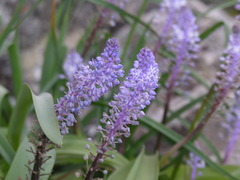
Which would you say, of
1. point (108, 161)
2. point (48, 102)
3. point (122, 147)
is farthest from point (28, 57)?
point (48, 102)

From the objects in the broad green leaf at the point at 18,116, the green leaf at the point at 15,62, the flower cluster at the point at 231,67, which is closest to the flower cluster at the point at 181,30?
the flower cluster at the point at 231,67

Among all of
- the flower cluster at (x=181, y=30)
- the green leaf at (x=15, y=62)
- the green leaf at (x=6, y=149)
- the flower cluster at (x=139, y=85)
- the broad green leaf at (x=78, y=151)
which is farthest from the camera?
the green leaf at (x=15, y=62)

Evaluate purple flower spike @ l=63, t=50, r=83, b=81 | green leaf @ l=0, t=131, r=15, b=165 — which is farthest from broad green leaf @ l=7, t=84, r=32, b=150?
purple flower spike @ l=63, t=50, r=83, b=81

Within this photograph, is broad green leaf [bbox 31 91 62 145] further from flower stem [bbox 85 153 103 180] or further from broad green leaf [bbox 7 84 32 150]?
broad green leaf [bbox 7 84 32 150]

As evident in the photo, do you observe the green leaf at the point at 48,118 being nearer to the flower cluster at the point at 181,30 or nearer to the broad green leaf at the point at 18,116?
the broad green leaf at the point at 18,116

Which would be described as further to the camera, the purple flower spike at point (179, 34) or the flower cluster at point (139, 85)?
the purple flower spike at point (179, 34)

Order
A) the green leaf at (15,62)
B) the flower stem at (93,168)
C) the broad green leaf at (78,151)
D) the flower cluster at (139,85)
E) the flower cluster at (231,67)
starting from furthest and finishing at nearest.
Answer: the green leaf at (15,62)
the broad green leaf at (78,151)
the flower cluster at (231,67)
the flower stem at (93,168)
the flower cluster at (139,85)
